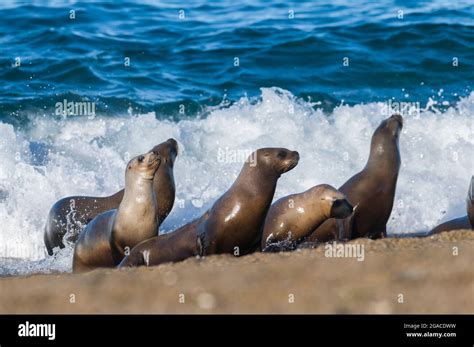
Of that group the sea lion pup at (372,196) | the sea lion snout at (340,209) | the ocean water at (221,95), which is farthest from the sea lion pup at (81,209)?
the sea lion snout at (340,209)

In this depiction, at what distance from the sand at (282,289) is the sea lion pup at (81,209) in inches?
148

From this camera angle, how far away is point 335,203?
28.4ft

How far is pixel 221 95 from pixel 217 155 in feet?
8.19

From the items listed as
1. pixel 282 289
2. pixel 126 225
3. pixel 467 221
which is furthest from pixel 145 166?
pixel 282 289

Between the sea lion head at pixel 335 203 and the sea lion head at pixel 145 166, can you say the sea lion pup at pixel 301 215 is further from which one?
the sea lion head at pixel 145 166

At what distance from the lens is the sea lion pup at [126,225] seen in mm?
8742

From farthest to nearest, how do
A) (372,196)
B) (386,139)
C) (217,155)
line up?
(217,155) < (386,139) < (372,196)

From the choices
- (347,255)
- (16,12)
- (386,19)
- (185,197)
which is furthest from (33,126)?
(347,255)

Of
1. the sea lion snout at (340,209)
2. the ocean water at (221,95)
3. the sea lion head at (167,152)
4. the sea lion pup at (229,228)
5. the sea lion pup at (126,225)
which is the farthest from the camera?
the ocean water at (221,95)

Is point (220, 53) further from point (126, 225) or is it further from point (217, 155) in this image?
point (126, 225)

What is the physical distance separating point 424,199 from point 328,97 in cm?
430

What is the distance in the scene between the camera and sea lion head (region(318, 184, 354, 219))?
8.62 meters

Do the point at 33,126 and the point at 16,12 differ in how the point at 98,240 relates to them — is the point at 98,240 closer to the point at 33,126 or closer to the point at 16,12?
the point at 33,126

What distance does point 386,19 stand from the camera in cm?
1972
